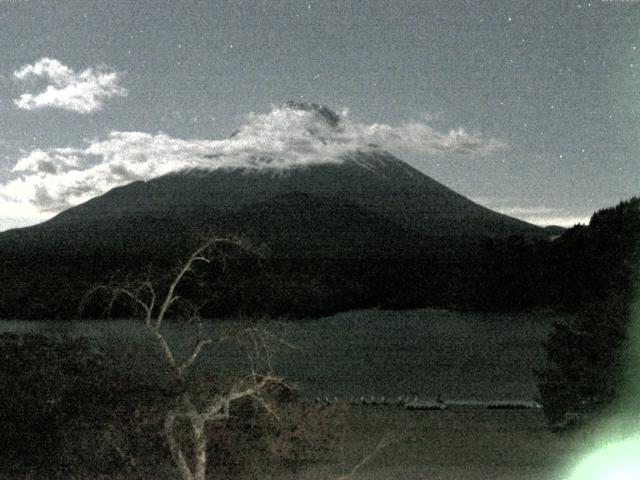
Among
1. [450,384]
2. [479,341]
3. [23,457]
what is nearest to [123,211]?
[479,341]

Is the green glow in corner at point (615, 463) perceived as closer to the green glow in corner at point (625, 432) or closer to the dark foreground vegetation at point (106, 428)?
the green glow in corner at point (625, 432)

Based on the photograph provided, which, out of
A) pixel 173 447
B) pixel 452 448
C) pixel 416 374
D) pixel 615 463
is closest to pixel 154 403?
pixel 173 447

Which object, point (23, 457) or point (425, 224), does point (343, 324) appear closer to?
point (425, 224)

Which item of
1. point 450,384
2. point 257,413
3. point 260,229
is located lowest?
point 450,384

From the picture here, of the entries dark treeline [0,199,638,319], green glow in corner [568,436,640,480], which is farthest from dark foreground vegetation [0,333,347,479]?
dark treeline [0,199,638,319]

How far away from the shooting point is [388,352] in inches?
1030

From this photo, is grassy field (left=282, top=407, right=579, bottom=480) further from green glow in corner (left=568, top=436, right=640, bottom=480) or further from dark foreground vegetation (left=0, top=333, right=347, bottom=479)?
dark foreground vegetation (left=0, top=333, right=347, bottom=479)

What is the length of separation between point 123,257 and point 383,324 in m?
12.7

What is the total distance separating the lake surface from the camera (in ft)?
44.6

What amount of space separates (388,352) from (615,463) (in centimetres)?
1848

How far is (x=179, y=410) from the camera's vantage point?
21.3ft

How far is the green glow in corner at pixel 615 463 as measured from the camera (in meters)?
7.64

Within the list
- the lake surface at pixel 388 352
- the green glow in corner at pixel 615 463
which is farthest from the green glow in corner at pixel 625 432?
the lake surface at pixel 388 352

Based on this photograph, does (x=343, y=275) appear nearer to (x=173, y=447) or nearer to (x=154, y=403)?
(x=154, y=403)
